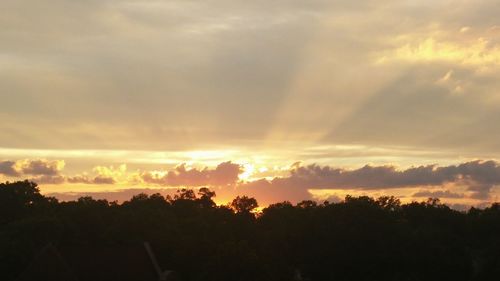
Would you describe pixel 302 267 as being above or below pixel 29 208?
below

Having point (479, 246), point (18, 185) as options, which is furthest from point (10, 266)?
point (479, 246)

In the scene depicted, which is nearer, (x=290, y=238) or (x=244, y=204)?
(x=290, y=238)

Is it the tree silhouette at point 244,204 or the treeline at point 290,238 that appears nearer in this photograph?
the treeline at point 290,238

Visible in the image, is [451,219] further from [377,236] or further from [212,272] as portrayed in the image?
[212,272]

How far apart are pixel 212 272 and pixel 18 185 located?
65.3m

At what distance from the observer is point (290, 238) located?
327 ft

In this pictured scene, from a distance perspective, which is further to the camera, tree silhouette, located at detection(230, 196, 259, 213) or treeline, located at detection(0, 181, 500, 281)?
tree silhouette, located at detection(230, 196, 259, 213)

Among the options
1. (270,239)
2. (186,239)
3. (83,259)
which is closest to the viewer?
(83,259)

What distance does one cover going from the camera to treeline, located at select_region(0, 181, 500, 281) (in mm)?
79625

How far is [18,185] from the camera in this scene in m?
115

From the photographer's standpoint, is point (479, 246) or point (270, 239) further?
point (479, 246)

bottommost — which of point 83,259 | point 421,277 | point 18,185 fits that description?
point 421,277

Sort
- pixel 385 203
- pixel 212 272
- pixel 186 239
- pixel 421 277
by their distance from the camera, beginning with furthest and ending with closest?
pixel 385 203
pixel 421 277
pixel 186 239
pixel 212 272

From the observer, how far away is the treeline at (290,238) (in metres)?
79.6
